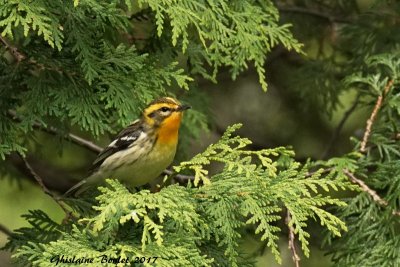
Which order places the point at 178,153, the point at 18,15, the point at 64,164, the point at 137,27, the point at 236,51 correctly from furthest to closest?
the point at 64,164
the point at 178,153
the point at 137,27
the point at 236,51
the point at 18,15

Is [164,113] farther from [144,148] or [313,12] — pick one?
[313,12]

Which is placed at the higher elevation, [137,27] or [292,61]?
[137,27]

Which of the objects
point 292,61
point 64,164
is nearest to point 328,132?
point 292,61

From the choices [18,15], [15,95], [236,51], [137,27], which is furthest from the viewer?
[137,27]

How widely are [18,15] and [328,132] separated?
3809 millimetres

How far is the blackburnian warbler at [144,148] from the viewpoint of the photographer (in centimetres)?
479

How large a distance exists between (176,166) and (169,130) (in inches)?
48.5

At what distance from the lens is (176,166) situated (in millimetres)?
3631

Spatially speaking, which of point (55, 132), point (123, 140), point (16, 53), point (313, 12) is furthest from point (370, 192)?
point (313, 12)

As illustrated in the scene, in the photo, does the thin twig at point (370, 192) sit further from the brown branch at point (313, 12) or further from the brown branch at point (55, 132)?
the brown branch at point (313, 12)

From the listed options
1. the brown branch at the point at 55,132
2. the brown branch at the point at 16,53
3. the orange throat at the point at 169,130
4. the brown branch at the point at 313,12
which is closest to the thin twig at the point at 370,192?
the orange throat at the point at 169,130

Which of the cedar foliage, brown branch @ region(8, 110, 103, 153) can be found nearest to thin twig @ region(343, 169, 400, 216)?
the cedar foliage

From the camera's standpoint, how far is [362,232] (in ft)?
14.1

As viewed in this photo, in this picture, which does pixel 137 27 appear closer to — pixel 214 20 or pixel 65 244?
pixel 214 20
